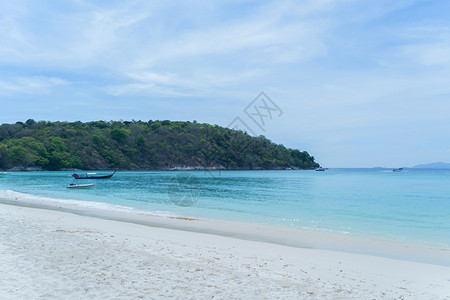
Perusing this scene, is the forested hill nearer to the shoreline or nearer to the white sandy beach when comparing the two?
the shoreline

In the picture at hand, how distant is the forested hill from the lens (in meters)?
97.9

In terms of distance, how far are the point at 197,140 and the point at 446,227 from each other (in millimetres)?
100766

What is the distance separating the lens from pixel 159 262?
24.1ft

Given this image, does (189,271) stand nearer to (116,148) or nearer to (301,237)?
(301,237)

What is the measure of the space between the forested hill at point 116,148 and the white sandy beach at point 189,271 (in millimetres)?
79946

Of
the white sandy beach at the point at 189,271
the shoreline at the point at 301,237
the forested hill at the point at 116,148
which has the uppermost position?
the forested hill at the point at 116,148

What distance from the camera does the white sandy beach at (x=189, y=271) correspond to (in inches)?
216

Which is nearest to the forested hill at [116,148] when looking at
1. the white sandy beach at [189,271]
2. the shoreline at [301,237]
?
the shoreline at [301,237]

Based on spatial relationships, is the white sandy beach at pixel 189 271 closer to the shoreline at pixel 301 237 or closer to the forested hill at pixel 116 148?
the shoreline at pixel 301 237

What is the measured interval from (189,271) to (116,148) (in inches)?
4729

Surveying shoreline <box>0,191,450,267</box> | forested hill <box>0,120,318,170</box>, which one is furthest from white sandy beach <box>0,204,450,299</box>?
forested hill <box>0,120,318,170</box>

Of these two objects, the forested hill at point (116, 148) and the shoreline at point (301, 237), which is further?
the forested hill at point (116, 148)

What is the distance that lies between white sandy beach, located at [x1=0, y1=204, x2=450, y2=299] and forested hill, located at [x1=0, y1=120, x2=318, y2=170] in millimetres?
79946

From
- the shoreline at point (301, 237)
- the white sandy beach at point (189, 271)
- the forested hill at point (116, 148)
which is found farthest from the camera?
the forested hill at point (116, 148)
